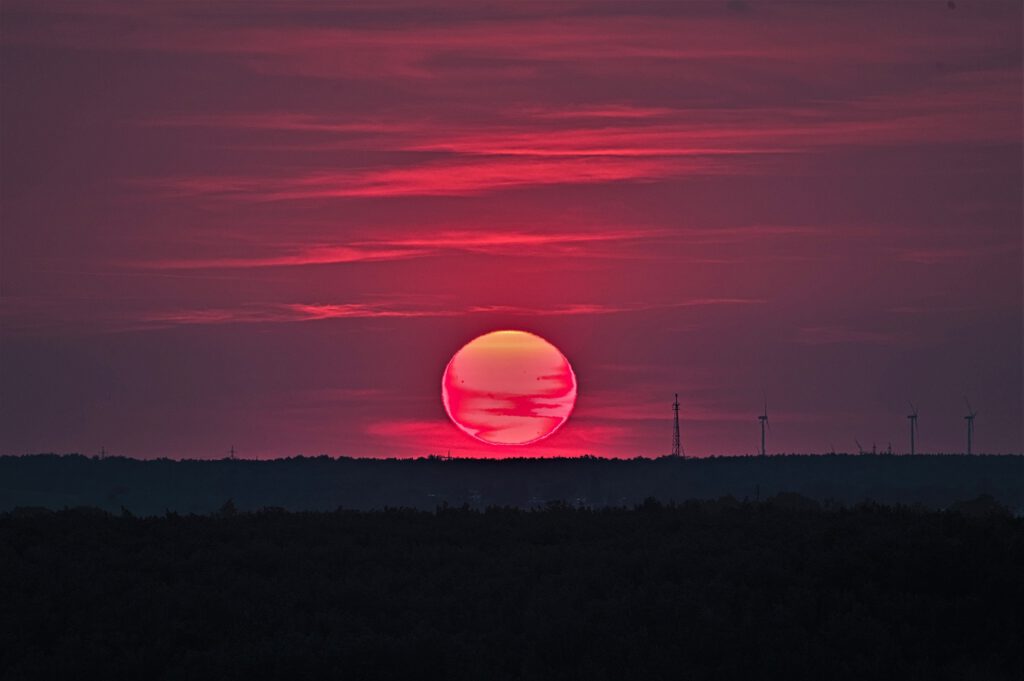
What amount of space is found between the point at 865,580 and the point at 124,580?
17.1m

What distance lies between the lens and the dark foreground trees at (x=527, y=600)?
3578 cm

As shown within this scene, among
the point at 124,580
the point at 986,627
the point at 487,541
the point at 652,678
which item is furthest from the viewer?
the point at 487,541

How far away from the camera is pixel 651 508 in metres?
53.3

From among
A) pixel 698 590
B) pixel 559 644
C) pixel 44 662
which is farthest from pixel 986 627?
pixel 44 662

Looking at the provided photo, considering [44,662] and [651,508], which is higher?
[651,508]

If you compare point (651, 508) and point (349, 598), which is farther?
point (651, 508)

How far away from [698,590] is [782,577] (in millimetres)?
1996

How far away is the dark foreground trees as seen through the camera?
35.8 m

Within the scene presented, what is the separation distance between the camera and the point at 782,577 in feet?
132

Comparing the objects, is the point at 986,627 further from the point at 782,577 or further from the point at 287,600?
the point at 287,600

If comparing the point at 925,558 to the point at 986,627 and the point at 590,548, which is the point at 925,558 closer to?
the point at 986,627

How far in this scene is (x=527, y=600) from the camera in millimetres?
39656

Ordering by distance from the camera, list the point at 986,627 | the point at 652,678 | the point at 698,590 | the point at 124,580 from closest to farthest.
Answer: the point at 652,678
the point at 986,627
the point at 698,590
the point at 124,580

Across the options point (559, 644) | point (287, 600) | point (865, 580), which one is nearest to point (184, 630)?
point (287, 600)
